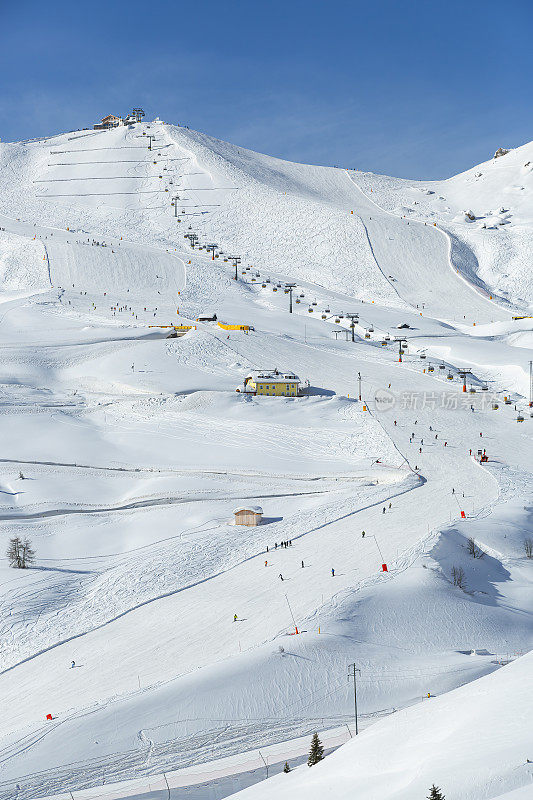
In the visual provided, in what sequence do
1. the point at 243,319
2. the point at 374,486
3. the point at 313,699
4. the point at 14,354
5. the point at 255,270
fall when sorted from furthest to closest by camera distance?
1. the point at 255,270
2. the point at 243,319
3. the point at 14,354
4. the point at 374,486
5. the point at 313,699

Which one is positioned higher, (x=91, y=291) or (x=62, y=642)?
(x=91, y=291)

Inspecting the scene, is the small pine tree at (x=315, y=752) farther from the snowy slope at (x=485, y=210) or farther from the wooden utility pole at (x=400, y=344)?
the snowy slope at (x=485, y=210)

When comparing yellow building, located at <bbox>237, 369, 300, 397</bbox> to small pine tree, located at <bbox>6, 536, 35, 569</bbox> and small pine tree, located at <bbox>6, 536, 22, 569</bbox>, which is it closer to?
small pine tree, located at <bbox>6, 536, 35, 569</bbox>

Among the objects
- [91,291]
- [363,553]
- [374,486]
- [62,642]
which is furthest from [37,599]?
[91,291]

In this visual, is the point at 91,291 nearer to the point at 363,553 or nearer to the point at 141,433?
the point at 141,433

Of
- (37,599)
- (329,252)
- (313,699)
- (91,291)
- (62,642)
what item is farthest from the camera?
(329,252)

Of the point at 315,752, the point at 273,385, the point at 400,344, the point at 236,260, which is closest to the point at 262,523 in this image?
the point at 315,752

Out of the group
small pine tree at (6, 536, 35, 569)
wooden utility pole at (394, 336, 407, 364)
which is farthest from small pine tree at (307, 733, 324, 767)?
wooden utility pole at (394, 336, 407, 364)
